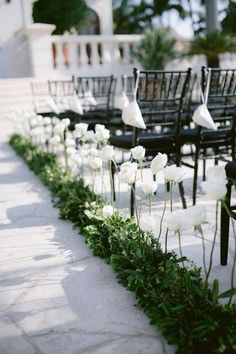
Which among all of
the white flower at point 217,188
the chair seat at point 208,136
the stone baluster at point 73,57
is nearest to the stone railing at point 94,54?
the stone baluster at point 73,57

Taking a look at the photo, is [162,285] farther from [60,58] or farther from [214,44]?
[214,44]

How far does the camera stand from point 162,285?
1.79 m

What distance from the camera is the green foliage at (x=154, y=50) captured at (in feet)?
35.5

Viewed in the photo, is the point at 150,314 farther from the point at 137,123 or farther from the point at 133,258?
the point at 137,123

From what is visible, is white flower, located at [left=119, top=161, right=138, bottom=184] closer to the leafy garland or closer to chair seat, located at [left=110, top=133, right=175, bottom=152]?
the leafy garland

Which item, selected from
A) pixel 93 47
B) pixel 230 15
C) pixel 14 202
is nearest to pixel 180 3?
pixel 230 15

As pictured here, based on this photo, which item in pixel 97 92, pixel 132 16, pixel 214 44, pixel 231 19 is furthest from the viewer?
pixel 132 16

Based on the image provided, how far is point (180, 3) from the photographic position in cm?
2270

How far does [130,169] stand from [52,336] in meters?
0.86

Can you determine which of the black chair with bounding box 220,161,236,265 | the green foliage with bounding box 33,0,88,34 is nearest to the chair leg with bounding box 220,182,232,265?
the black chair with bounding box 220,161,236,265

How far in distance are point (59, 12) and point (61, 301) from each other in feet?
48.1

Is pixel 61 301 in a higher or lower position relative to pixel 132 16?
lower

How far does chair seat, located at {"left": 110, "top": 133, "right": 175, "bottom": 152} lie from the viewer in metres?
3.11

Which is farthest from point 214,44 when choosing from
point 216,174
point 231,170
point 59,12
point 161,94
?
point 216,174
